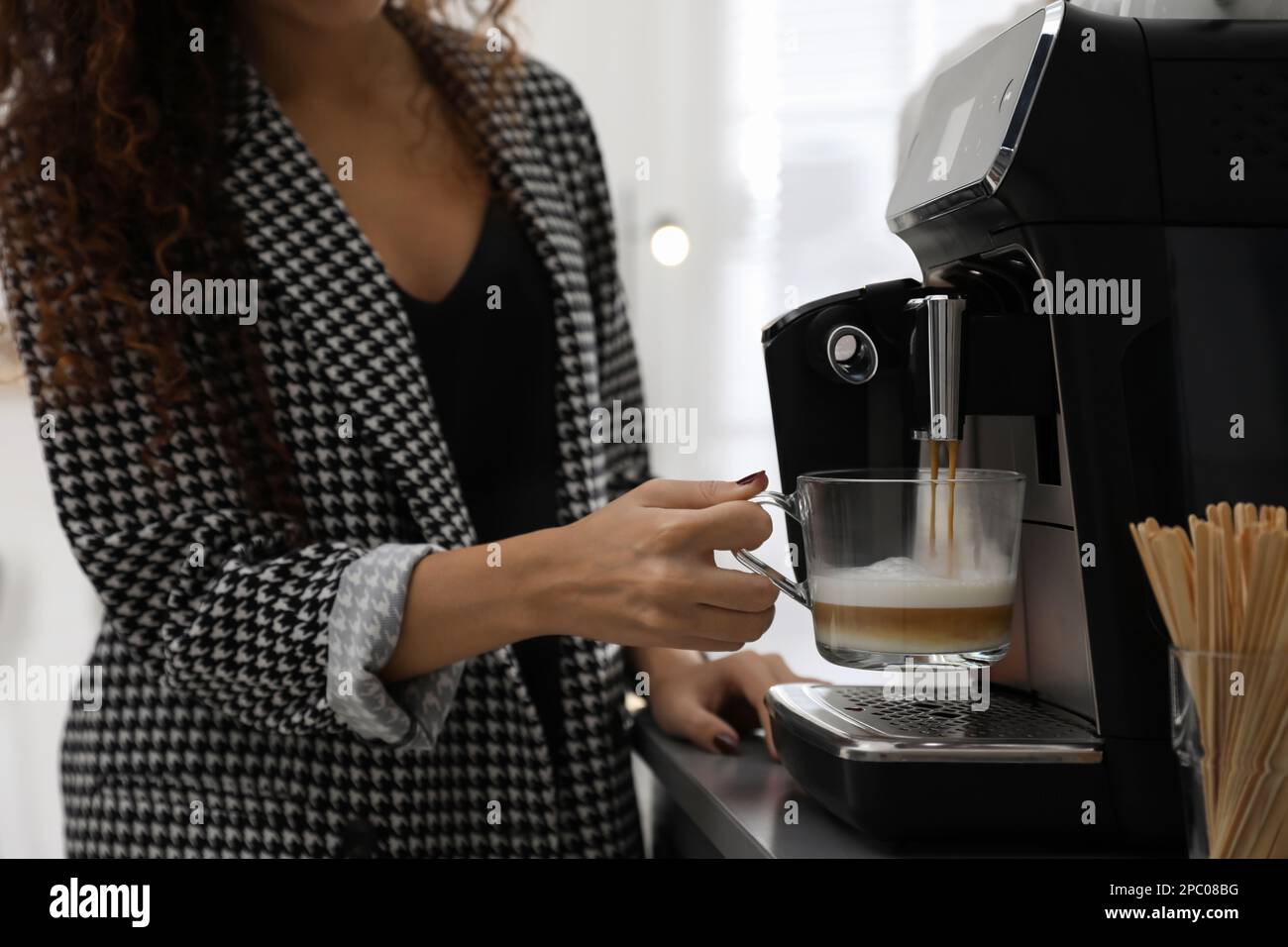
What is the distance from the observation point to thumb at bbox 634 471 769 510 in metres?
0.53

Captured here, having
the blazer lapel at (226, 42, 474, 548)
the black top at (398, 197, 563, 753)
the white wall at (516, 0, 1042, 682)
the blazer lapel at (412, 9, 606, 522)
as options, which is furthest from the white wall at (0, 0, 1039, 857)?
the blazer lapel at (226, 42, 474, 548)

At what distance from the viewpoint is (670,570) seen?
530mm

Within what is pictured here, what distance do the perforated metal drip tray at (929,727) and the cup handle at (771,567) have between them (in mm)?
65

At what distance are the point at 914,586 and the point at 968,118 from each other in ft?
0.81

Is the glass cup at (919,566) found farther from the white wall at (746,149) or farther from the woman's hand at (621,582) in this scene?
the white wall at (746,149)

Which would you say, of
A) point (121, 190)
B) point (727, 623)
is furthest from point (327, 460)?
point (727, 623)

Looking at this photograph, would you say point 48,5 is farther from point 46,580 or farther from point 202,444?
point 46,580

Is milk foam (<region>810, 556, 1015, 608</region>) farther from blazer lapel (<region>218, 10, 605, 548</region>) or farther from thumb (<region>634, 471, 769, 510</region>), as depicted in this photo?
blazer lapel (<region>218, 10, 605, 548</region>)

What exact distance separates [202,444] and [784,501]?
0.41 m

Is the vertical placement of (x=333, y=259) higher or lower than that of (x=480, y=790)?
higher
